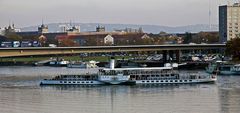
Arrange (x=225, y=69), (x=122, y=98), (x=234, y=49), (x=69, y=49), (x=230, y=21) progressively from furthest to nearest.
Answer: (x=230, y=21)
(x=234, y=49)
(x=69, y=49)
(x=225, y=69)
(x=122, y=98)

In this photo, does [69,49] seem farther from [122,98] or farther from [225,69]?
[122,98]

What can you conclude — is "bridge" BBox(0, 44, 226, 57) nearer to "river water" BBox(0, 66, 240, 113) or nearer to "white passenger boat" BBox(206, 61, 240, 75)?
"river water" BBox(0, 66, 240, 113)

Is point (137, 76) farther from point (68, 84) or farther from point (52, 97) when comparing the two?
point (52, 97)

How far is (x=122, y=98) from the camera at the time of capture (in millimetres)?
38344

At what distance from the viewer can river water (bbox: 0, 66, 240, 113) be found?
1294 inches

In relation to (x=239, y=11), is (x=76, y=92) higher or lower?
lower

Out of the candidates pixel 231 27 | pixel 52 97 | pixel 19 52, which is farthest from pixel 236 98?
pixel 231 27

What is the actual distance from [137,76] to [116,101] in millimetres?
11974

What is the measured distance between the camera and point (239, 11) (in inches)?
4648

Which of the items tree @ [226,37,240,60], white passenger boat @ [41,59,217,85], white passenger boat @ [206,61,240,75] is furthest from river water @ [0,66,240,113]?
tree @ [226,37,240,60]

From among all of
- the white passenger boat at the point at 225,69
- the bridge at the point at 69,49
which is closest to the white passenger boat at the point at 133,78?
Result: the white passenger boat at the point at 225,69

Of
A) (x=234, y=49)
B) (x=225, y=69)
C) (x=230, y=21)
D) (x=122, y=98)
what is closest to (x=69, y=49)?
(x=225, y=69)

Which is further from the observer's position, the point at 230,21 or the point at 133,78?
the point at 230,21

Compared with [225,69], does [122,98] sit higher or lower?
lower
